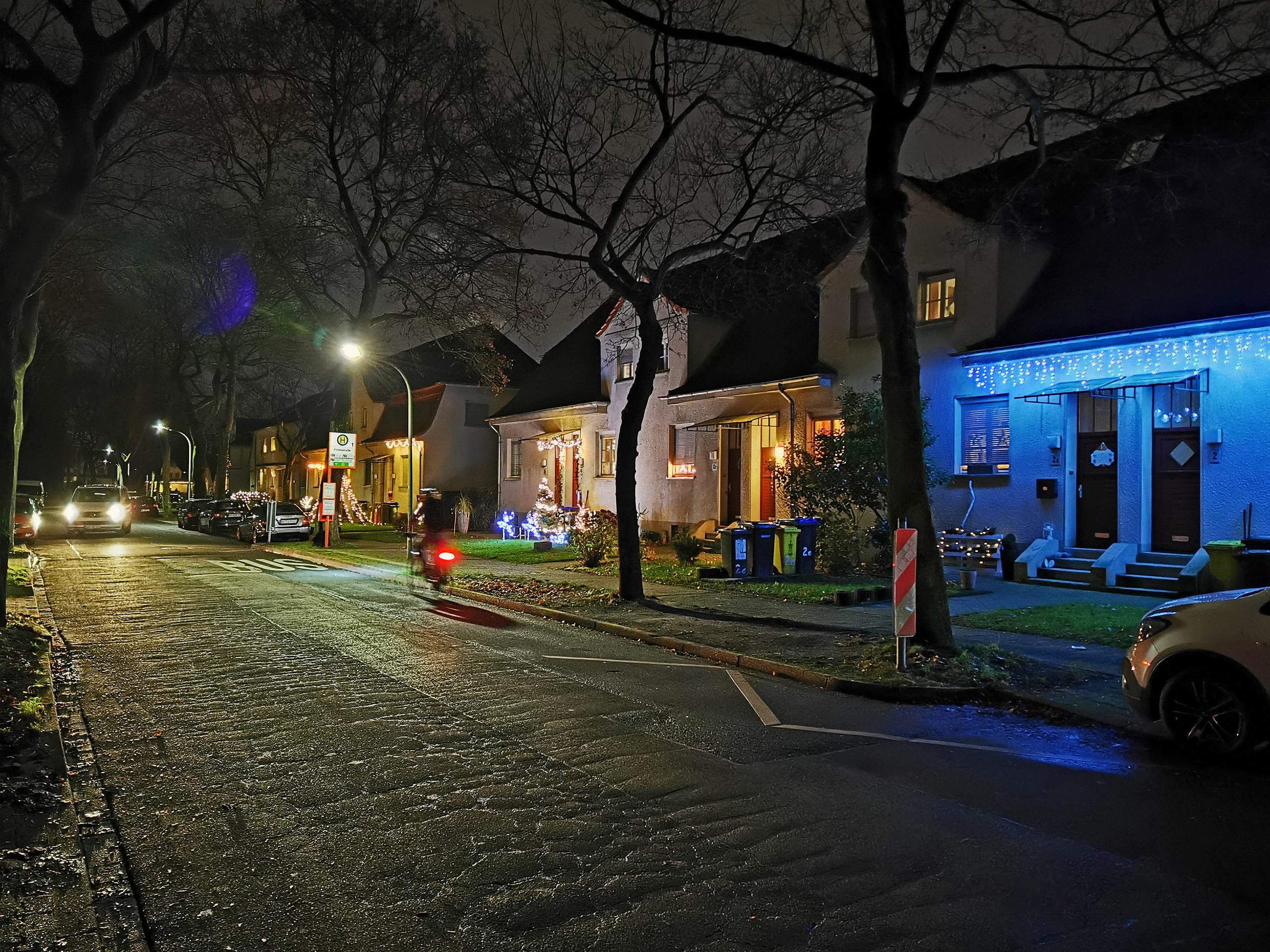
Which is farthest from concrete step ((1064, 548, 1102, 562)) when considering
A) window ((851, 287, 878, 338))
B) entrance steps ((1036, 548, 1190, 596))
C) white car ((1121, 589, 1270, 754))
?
white car ((1121, 589, 1270, 754))

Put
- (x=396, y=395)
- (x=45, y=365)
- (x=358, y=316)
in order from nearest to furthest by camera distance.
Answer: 1. (x=358, y=316)
2. (x=45, y=365)
3. (x=396, y=395)

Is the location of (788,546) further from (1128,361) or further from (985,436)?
(1128,361)

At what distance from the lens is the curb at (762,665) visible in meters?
8.99

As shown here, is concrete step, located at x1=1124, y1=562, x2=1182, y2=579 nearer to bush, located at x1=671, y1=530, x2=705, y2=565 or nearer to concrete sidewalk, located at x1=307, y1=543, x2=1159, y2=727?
concrete sidewalk, located at x1=307, y1=543, x2=1159, y2=727

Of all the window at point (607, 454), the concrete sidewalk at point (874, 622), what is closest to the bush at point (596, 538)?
the concrete sidewalk at point (874, 622)

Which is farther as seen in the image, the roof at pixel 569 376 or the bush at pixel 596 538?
the roof at pixel 569 376

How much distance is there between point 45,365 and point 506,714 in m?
39.0

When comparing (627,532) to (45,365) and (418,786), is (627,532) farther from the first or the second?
(45,365)

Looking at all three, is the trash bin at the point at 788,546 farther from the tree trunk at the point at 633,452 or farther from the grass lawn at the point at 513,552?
the grass lawn at the point at 513,552

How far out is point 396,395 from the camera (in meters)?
50.3

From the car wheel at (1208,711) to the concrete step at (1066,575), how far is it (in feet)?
32.9

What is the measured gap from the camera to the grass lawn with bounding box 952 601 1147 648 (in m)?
11.8

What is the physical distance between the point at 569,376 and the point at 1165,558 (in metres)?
22.6

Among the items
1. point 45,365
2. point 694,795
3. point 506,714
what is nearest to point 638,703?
point 506,714
